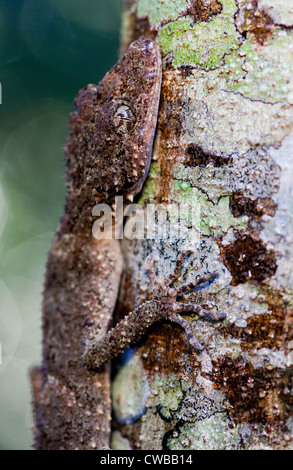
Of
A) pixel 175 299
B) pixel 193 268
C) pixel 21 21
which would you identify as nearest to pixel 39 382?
pixel 175 299

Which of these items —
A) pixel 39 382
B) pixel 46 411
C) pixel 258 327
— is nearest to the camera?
pixel 258 327

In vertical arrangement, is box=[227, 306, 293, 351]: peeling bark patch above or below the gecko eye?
below

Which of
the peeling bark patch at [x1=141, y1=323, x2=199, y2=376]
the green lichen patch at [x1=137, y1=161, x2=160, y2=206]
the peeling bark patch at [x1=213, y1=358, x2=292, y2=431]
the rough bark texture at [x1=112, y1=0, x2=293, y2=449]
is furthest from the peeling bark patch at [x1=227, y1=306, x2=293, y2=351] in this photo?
the green lichen patch at [x1=137, y1=161, x2=160, y2=206]

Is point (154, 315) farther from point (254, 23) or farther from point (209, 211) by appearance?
point (254, 23)

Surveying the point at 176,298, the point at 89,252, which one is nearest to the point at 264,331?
the point at 176,298

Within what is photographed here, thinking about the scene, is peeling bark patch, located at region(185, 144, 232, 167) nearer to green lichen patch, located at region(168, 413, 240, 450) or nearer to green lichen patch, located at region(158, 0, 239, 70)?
green lichen patch, located at region(158, 0, 239, 70)

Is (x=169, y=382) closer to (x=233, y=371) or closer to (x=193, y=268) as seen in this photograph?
(x=233, y=371)
